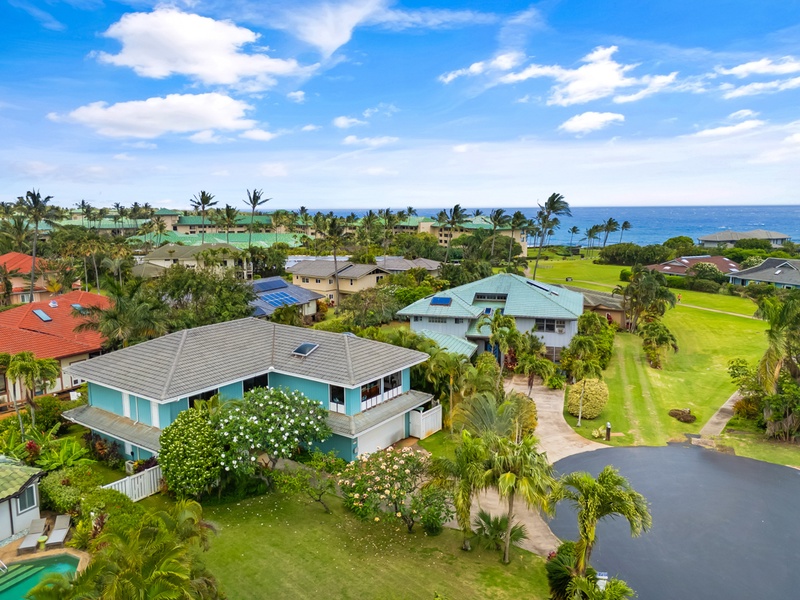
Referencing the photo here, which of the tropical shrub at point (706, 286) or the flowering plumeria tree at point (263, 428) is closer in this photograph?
the flowering plumeria tree at point (263, 428)

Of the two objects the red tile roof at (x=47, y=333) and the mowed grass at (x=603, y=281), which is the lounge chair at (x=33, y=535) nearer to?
the red tile roof at (x=47, y=333)

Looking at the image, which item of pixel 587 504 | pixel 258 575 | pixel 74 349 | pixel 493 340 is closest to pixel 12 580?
pixel 258 575

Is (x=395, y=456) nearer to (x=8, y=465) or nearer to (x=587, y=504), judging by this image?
(x=587, y=504)

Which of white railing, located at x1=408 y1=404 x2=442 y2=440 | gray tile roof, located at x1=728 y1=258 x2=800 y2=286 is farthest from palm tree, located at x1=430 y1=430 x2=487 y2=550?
gray tile roof, located at x1=728 y1=258 x2=800 y2=286

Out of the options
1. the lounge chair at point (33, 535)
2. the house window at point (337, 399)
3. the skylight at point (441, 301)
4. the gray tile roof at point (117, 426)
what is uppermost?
the skylight at point (441, 301)

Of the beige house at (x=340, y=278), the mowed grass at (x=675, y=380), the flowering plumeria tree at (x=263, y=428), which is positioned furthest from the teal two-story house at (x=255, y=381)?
the beige house at (x=340, y=278)

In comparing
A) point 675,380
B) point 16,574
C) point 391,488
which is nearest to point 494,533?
point 391,488

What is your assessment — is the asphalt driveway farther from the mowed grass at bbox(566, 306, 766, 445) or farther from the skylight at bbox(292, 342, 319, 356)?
the skylight at bbox(292, 342, 319, 356)
